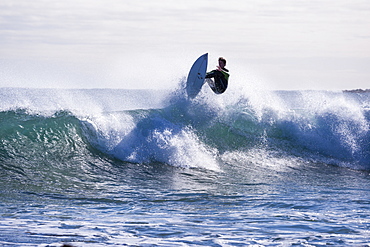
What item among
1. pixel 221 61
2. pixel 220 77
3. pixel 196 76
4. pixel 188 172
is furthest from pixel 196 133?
→ pixel 188 172

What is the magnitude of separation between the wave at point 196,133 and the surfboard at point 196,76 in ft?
1.06

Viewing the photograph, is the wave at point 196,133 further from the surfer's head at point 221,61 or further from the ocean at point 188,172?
the surfer's head at point 221,61

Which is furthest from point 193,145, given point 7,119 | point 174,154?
point 7,119

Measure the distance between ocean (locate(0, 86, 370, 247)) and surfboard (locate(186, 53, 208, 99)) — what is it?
0.38m

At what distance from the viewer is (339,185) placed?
10336mm

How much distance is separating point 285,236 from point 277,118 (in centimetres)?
1025

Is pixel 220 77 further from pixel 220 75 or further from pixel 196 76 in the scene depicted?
pixel 196 76

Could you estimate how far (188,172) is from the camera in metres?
11.4

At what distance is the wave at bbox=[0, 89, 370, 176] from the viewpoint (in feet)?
39.0

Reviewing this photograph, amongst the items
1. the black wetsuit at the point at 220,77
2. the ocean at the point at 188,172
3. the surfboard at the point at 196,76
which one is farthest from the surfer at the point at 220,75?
the ocean at the point at 188,172

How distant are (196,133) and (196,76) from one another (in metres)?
1.70

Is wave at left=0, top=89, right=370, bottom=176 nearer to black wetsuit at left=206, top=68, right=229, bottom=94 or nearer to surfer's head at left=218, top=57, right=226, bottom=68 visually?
black wetsuit at left=206, top=68, right=229, bottom=94

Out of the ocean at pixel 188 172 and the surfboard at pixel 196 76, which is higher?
the surfboard at pixel 196 76

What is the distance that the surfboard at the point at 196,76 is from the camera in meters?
13.9
